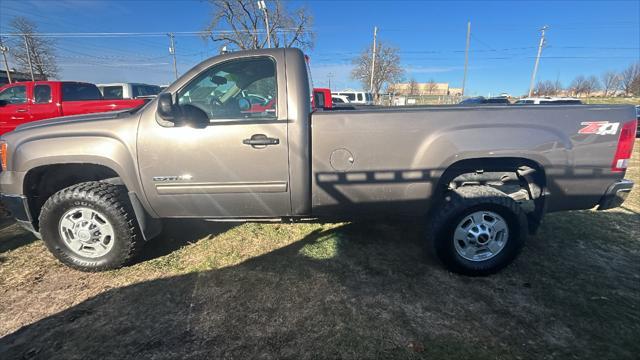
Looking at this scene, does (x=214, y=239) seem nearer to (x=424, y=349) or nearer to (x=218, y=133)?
(x=218, y=133)

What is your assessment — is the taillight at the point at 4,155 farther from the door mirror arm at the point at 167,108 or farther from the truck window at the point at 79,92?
the truck window at the point at 79,92

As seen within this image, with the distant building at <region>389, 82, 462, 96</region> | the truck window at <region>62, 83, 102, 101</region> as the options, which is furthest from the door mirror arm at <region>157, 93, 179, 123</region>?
the distant building at <region>389, 82, 462, 96</region>

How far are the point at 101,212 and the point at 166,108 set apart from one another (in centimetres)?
123

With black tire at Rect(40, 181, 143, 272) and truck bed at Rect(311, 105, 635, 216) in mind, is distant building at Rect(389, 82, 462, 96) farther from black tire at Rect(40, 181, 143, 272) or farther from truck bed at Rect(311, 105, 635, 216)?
black tire at Rect(40, 181, 143, 272)

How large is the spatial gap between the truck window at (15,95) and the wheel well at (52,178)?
6937 millimetres

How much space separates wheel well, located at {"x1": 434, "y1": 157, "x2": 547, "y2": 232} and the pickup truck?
1 cm

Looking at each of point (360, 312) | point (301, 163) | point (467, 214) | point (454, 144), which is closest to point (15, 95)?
point (301, 163)

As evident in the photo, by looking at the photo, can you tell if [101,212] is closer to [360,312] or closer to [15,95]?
[360,312]

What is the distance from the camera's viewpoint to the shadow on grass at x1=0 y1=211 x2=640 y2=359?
215cm

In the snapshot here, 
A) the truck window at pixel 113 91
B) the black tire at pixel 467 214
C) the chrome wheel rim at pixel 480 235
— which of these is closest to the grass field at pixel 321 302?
the black tire at pixel 467 214

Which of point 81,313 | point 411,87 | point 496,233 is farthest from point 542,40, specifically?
point 81,313

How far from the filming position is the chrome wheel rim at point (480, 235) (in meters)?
2.90

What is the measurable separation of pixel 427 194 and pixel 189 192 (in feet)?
6.84

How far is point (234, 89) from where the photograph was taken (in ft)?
9.59
